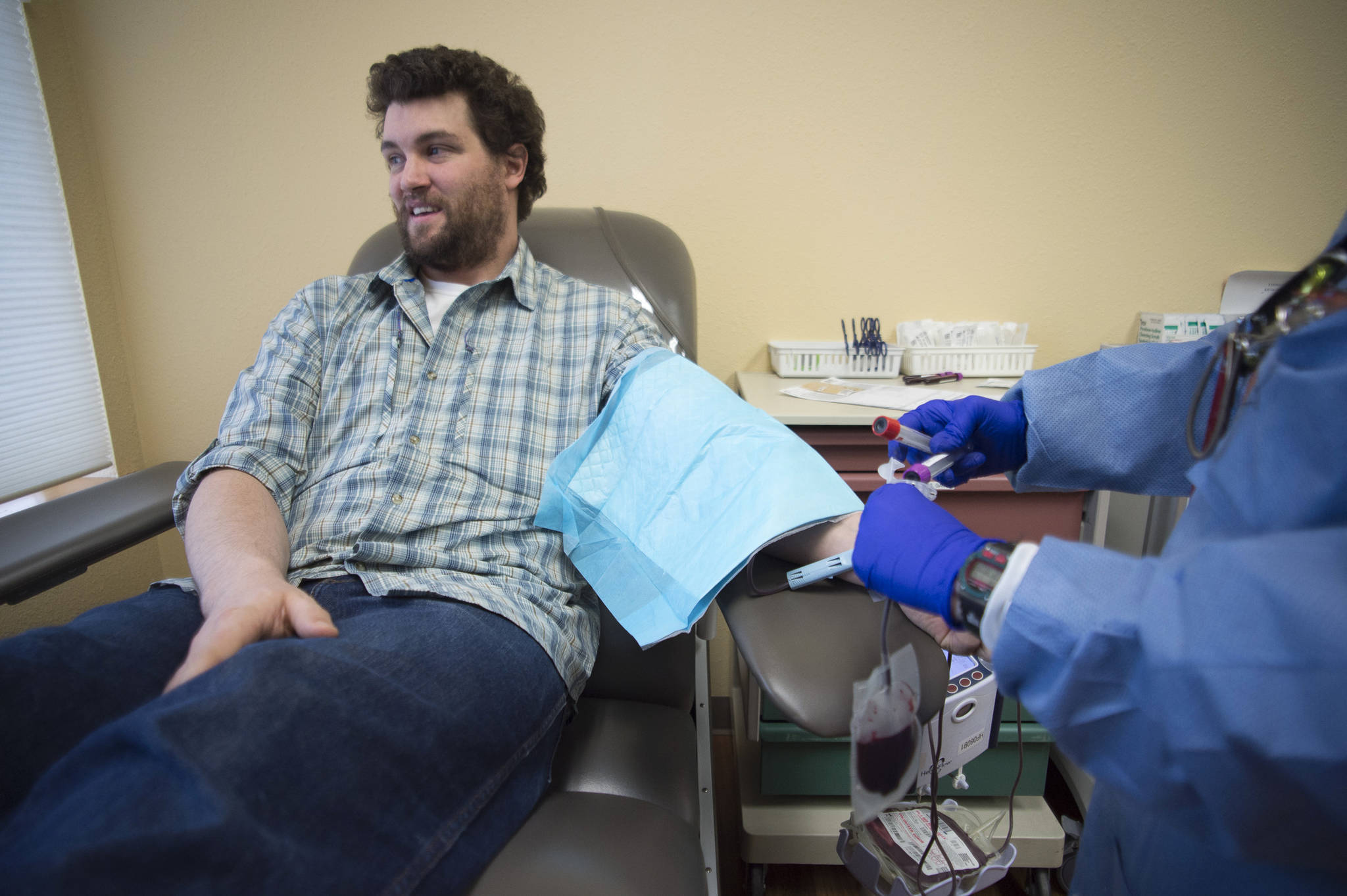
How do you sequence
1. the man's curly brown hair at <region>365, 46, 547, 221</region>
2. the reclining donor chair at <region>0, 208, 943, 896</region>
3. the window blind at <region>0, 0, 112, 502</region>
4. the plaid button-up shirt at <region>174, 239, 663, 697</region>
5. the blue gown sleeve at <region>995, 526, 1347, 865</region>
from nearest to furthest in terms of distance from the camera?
the blue gown sleeve at <region>995, 526, 1347, 865</region>
the reclining donor chair at <region>0, 208, 943, 896</region>
the plaid button-up shirt at <region>174, 239, 663, 697</region>
the man's curly brown hair at <region>365, 46, 547, 221</region>
the window blind at <region>0, 0, 112, 502</region>

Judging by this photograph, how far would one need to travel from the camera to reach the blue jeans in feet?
1.45

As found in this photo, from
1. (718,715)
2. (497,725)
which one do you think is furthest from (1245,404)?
(718,715)

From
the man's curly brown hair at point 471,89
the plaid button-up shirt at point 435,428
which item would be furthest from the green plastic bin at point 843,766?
the man's curly brown hair at point 471,89

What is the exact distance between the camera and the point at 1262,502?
0.42 meters

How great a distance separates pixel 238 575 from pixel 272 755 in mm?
313

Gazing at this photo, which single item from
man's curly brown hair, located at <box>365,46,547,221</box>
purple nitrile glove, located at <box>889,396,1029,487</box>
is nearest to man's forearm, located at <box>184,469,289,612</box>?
man's curly brown hair, located at <box>365,46,547,221</box>

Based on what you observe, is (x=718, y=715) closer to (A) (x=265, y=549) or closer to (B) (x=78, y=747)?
(A) (x=265, y=549)

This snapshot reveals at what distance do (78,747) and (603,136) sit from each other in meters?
1.35

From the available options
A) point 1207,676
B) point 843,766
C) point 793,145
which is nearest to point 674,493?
point 1207,676

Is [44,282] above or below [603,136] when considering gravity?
below

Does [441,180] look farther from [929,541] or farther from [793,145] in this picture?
[929,541]

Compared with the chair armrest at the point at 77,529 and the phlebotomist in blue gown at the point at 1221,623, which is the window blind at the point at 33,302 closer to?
the chair armrest at the point at 77,529

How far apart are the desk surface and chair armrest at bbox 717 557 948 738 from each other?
449mm

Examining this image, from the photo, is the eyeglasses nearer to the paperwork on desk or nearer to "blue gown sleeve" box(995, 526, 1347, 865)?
"blue gown sleeve" box(995, 526, 1347, 865)
